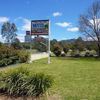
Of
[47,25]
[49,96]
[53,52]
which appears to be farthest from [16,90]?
[53,52]

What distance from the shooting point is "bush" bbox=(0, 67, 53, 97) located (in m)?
8.65

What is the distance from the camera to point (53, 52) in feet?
190

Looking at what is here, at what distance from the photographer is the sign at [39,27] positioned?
109 ft

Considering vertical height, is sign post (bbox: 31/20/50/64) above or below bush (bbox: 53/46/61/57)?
above

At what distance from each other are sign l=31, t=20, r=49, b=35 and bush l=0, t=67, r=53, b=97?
24.3m

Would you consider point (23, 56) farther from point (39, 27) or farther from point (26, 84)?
point (26, 84)

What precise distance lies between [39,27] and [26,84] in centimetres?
2539

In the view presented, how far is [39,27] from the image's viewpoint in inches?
1330

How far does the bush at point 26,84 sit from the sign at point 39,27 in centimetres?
2434

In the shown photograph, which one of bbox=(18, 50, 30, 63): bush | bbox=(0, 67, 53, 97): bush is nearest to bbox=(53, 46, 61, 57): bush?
bbox=(18, 50, 30, 63): bush

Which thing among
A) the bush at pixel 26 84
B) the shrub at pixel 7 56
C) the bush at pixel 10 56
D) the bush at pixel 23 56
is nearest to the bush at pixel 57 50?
the bush at pixel 23 56

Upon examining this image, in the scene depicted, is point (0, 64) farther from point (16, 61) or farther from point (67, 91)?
point (67, 91)

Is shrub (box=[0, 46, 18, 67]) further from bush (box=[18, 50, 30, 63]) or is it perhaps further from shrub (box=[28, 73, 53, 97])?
shrub (box=[28, 73, 53, 97])

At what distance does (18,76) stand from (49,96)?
1290 mm
